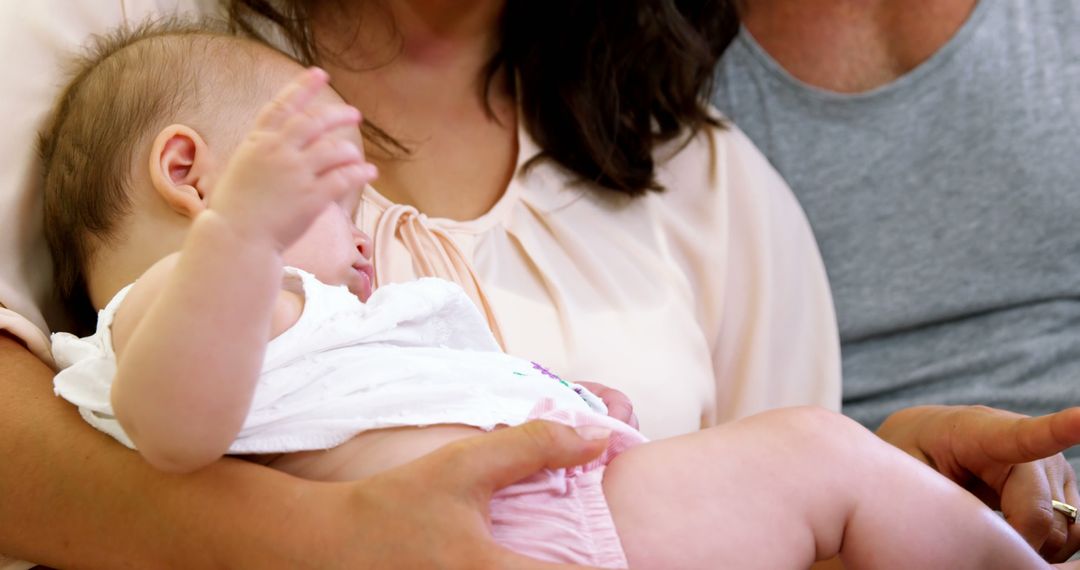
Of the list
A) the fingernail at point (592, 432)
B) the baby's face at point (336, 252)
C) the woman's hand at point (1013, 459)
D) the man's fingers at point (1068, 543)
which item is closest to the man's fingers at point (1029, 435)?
the woman's hand at point (1013, 459)

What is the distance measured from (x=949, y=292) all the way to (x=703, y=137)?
1.59 feet

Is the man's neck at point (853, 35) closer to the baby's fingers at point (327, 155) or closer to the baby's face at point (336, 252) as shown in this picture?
the baby's face at point (336, 252)

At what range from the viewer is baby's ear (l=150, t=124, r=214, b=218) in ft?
3.64

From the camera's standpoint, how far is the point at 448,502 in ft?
3.09

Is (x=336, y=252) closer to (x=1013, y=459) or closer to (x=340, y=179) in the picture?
(x=340, y=179)

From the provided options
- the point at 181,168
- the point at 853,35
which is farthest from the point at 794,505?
the point at 853,35

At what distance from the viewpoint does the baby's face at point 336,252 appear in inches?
45.3

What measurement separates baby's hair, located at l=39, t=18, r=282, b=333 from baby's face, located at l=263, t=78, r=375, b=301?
132mm

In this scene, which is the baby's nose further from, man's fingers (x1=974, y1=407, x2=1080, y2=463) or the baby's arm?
man's fingers (x1=974, y1=407, x2=1080, y2=463)

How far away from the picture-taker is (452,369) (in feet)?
3.52

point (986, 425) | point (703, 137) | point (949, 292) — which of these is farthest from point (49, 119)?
point (949, 292)

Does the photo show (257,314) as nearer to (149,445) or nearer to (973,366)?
(149,445)

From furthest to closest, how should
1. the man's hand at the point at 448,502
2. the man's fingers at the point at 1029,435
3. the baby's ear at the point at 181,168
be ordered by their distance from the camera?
the man's fingers at the point at 1029,435, the baby's ear at the point at 181,168, the man's hand at the point at 448,502

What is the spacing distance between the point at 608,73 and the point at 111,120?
2.77 ft
